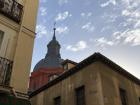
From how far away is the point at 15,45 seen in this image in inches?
341

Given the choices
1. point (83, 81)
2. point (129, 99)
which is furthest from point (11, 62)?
point (129, 99)

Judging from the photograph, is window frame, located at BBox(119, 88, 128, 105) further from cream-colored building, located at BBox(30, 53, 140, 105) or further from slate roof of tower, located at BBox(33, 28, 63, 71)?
slate roof of tower, located at BBox(33, 28, 63, 71)

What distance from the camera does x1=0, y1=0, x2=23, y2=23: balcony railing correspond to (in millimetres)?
8664

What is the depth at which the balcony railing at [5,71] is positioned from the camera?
297 inches

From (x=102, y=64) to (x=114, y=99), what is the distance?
2220 mm

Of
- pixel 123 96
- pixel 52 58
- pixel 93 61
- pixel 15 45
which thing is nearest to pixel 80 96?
pixel 93 61

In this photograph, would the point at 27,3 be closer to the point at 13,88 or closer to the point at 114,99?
the point at 13,88

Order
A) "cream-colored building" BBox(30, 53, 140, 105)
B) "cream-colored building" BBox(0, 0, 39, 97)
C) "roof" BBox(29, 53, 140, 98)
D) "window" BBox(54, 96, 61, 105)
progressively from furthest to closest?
"window" BBox(54, 96, 61, 105) → "roof" BBox(29, 53, 140, 98) → "cream-colored building" BBox(30, 53, 140, 105) → "cream-colored building" BBox(0, 0, 39, 97)

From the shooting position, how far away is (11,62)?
8.03m

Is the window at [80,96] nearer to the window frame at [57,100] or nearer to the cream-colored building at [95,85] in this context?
the cream-colored building at [95,85]

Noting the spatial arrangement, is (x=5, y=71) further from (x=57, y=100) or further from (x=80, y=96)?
(x=57, y=100)

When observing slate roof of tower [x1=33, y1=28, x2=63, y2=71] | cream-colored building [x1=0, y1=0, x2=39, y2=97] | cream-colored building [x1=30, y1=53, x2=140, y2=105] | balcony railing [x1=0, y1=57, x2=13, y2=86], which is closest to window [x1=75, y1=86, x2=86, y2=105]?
cream-colored building [x1=30, y1=53, x2=140, y2=105]

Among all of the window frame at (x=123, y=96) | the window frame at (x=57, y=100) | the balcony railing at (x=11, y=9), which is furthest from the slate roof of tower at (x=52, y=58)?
the balcony railing at (x=11, y=9)

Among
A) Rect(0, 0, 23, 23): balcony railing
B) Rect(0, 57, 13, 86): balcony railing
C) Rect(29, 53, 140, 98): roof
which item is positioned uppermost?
Rect(0, 0, 23, 23): balcony railing
